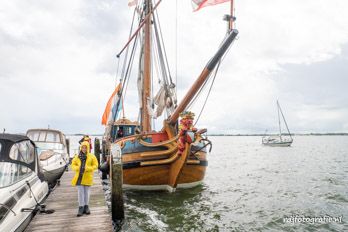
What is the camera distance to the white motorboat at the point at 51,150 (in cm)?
1116

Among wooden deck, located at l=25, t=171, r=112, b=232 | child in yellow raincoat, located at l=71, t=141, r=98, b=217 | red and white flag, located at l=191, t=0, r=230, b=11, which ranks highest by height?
red and white flag, located at l=191, t=0, r=230, b=11

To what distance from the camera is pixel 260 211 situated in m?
11.2

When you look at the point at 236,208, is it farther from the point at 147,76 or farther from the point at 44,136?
the point at 44,136

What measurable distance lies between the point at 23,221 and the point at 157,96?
1118 cm

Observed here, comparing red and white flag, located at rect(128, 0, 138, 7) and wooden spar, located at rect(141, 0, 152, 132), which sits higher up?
red and white flag, located at rect(128, 0, 138, 7)

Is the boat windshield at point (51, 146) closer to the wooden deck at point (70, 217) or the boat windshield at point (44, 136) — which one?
the boat windshield at point (44, 136)

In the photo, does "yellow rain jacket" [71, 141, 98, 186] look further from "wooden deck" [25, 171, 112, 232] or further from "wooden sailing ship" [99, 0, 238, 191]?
"wooden sailing ship" [99, 0, 238, 191]

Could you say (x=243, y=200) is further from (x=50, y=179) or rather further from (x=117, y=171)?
(x=50, y=179)

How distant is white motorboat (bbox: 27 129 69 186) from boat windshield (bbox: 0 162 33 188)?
4.12 m

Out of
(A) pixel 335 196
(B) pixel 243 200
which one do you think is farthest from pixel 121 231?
(A) pixel 335 196

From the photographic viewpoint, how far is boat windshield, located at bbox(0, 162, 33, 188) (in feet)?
18.9

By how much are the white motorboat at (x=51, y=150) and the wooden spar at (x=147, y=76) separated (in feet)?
16.0

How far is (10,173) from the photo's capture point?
6074 millimetres

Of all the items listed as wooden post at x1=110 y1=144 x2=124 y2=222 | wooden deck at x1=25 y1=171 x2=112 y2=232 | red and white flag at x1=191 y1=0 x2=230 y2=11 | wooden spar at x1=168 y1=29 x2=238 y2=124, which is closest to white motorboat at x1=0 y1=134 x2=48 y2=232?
wooden deck at x1=25 y1=171 x2=112 y2=232
